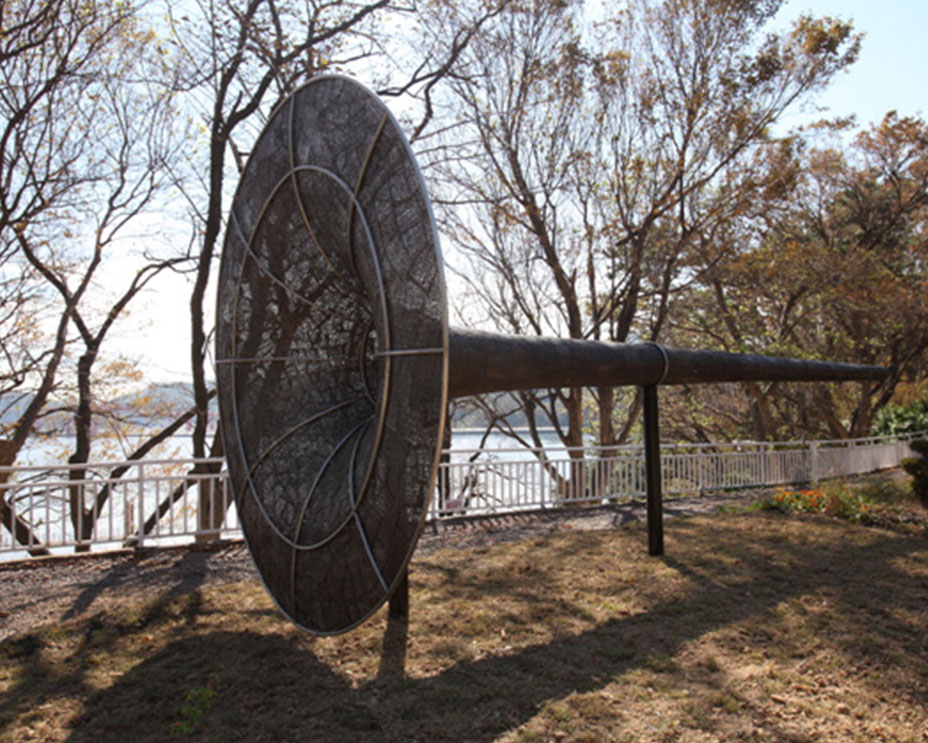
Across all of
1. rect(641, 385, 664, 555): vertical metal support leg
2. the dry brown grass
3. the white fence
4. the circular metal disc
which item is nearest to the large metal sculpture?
the circular metal disc

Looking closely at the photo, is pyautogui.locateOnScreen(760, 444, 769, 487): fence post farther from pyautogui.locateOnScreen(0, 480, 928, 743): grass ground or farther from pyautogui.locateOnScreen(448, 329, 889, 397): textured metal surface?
pyautogui.locateOnScreen(0, 480, 928, 743): grass ground

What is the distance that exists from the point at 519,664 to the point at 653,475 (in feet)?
10.5

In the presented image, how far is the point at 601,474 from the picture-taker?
36.3 ft

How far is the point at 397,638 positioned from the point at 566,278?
12624mm

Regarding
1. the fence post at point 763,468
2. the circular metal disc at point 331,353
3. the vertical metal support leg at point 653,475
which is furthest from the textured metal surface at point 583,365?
the fence post at point 763,468

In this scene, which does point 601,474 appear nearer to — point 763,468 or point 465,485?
point 465,485

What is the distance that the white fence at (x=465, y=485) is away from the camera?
7121 millimetres

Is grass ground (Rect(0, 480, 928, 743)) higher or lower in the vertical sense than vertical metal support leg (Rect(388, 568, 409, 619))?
lower

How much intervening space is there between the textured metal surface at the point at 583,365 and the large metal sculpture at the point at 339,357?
0.02 meters

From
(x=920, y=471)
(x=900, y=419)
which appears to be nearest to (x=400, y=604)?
(x=920, y=471)

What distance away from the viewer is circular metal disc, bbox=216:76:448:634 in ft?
11.1

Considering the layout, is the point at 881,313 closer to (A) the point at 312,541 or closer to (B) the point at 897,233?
(B) the point at 897,233

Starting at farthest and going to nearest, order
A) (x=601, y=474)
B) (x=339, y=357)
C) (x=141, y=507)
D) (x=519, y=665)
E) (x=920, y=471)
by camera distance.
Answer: (x=601, y=474)
(x=920, y=471)
(x=141, y=507)
(x=339, y=357)
(x=519, y=665)

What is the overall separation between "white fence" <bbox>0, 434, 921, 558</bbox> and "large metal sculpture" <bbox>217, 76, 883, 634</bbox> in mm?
2788
